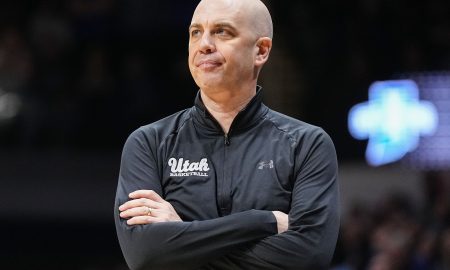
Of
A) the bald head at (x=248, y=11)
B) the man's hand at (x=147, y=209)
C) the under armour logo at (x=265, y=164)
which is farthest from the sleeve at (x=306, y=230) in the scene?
the bald head at (x=248, y=11)

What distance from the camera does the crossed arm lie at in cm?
376

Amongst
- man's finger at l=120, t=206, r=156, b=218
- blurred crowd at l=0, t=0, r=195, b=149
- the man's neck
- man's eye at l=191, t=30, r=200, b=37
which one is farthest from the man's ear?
blurred crowd at l=0, t=0, r=195, b=149

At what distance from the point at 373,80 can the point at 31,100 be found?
138 inches

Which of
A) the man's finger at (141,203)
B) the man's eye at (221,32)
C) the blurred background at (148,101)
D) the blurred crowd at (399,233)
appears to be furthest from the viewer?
the blurred background at (148,101)

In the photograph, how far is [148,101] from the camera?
10.4 m

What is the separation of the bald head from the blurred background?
505 centimetres

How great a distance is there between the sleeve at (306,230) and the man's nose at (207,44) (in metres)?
0.53

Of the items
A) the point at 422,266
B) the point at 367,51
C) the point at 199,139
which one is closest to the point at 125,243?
the point at 199,139

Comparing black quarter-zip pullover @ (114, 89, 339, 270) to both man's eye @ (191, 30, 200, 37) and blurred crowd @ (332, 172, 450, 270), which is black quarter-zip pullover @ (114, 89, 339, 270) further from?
blurred crowd @ (332, 172, 450, 270)

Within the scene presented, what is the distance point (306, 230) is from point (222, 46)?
0.77 metres

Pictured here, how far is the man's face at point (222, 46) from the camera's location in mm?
3945

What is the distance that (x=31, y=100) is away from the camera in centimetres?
1022

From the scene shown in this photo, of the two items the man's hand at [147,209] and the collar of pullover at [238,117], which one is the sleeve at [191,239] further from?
the collar of pullover at [238,117]

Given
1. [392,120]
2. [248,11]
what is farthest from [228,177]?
[392,120]
